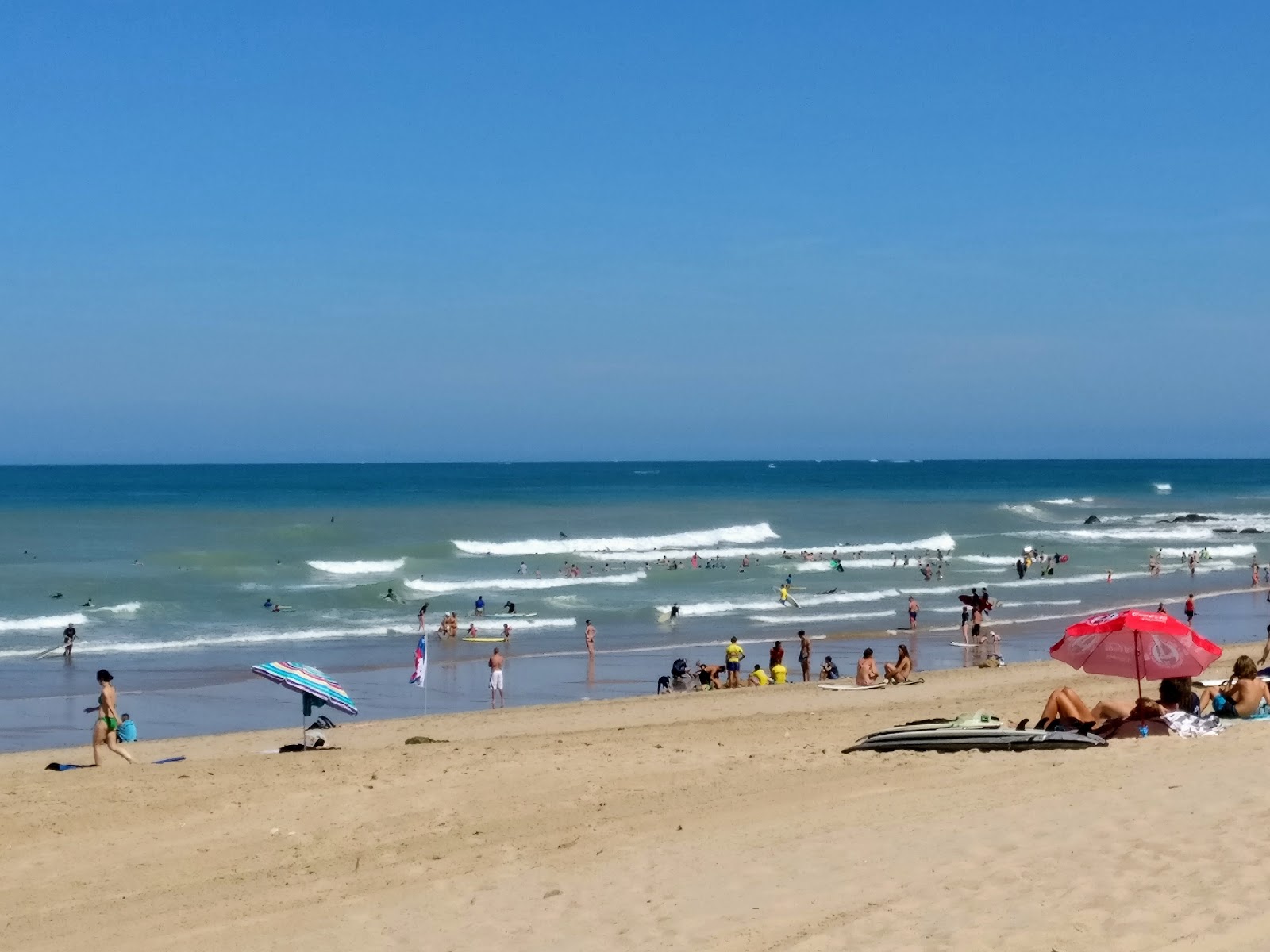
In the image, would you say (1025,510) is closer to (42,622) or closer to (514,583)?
(514,583)

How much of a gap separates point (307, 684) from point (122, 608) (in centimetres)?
2583

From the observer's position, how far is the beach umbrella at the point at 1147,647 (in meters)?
12.7

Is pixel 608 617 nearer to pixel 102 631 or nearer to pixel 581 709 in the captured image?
pixel 102 631

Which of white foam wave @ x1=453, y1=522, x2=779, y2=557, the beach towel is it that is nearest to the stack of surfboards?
the beach towel

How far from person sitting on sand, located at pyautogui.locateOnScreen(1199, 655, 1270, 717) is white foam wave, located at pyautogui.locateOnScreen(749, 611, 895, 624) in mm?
21711

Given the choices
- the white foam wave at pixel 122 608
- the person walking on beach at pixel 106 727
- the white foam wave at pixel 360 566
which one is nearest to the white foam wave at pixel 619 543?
the white foam wave at pixel 360 566

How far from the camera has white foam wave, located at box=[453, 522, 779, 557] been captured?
63031 mm

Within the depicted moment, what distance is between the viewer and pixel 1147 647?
41.8 ft

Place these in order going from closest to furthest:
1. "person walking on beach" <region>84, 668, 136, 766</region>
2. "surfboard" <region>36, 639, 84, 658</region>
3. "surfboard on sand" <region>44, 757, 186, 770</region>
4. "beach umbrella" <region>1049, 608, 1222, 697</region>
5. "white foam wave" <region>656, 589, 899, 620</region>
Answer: "beach umbrella" <region>1049, 608, 1222, 697</region>
"surfboard on sand" <region>44, 757, 186, 770</region>
"person walking on beach" <region>84, 668, 136, 766</region>
"surfboard" <region>36, 639, 84, 658</region>
"white foam wave" <region>656, 589, 899, 620</region>

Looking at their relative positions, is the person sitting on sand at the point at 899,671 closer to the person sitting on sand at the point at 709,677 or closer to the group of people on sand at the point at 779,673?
the group of people on sand at the point at 779,673

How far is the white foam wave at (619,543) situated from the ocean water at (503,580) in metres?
0.28

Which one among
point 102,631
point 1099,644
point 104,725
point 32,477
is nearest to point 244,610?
point 102,631

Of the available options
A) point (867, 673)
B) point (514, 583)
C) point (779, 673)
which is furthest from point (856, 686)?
point (514, 583)

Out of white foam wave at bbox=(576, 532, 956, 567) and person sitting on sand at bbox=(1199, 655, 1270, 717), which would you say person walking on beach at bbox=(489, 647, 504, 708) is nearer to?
person sitting on sand at bbox=(1199, 655, 1270, 717)
